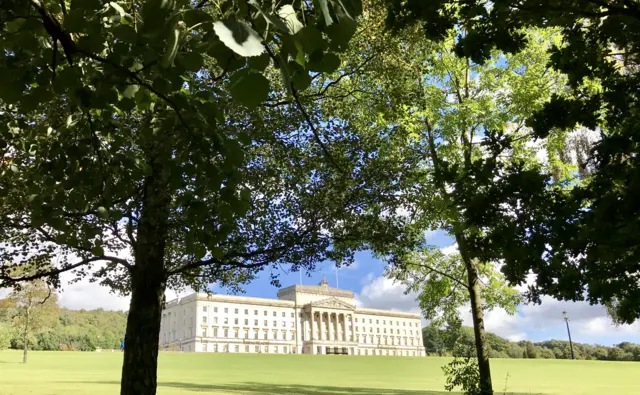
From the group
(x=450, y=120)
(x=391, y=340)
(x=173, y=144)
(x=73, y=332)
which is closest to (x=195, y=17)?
(x=173, y=144)

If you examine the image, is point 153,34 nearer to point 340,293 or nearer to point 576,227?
point 576,227

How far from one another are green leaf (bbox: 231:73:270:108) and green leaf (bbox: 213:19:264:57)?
16 centimetres

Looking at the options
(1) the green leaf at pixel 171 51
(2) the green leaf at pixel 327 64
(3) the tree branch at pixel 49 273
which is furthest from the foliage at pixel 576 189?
(3) the tree branch at pixel 49 273

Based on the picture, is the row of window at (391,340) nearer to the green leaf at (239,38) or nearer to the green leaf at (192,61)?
the green leaf at (192,61)

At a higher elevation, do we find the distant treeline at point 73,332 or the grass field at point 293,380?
the distant treeline at point 73,332

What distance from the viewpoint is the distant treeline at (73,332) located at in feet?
244

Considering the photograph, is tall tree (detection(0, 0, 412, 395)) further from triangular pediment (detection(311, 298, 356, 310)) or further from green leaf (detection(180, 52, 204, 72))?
triangular pediment (detection(311, 298, 356, 310))

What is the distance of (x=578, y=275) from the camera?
17.5ft

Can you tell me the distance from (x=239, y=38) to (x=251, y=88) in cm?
21

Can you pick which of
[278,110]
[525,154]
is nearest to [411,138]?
[525,154]

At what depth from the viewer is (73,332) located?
340 ft

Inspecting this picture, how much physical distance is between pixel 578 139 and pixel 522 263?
1319cm

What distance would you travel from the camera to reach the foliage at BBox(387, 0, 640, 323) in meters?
5.00

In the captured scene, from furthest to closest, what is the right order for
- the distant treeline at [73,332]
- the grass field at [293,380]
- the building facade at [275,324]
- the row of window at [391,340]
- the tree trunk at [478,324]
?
the row of window at [391,340]
the building facade at [275,324]
the distant treeline at [73,332]
the grass field at [293,380]
the tree trunk at [478,324]
